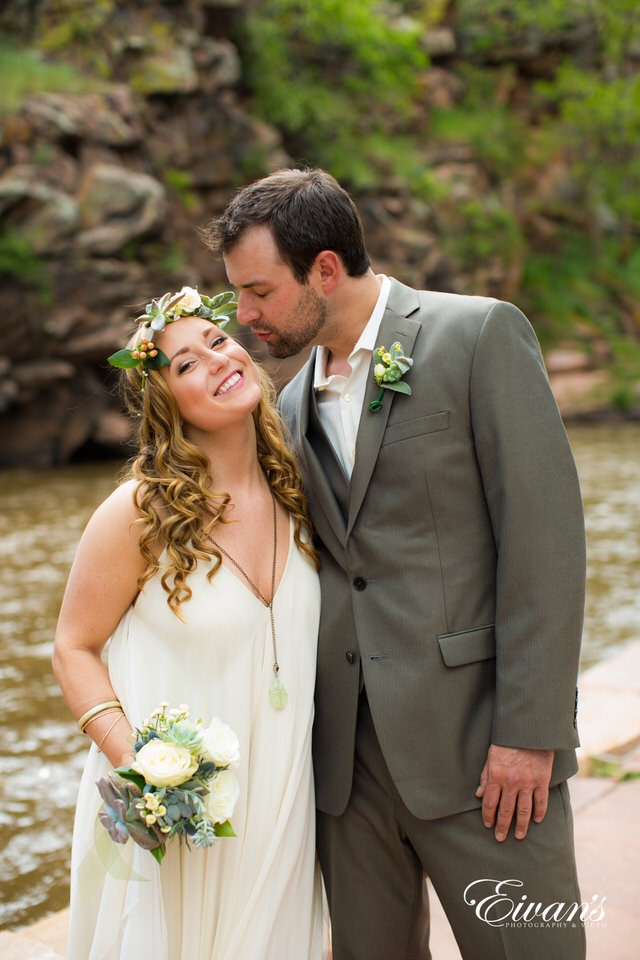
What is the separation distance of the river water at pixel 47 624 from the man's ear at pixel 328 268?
2.91 m

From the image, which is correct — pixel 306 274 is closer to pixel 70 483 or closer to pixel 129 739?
pixel 129 739

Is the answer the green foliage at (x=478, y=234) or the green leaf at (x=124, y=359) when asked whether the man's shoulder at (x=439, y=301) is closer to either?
the green leaf at (x=124, y=359)

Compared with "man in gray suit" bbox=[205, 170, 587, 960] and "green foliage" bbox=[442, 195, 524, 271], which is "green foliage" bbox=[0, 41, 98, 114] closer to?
"green foliage" bbox=[442, 195, 524, 271]

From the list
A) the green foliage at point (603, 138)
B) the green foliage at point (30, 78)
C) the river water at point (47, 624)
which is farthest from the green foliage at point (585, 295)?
the green foliage at point (30, 78)

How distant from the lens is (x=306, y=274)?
8.71ft

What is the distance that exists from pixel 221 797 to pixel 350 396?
1090 millimetres

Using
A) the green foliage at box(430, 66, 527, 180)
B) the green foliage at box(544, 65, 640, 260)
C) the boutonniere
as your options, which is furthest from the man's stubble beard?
the green foliage at box(544, 65, 640, 260)

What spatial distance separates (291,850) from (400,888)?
0.32m

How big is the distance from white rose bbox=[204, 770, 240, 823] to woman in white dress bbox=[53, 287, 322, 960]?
28 cm

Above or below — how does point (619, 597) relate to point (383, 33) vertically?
below

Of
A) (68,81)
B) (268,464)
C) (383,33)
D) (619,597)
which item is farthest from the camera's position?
(383,33)

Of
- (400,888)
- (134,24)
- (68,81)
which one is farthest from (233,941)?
(134,24)

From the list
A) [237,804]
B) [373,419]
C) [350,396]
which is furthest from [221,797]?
[350,396]

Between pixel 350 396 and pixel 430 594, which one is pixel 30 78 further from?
pixel 430 594
